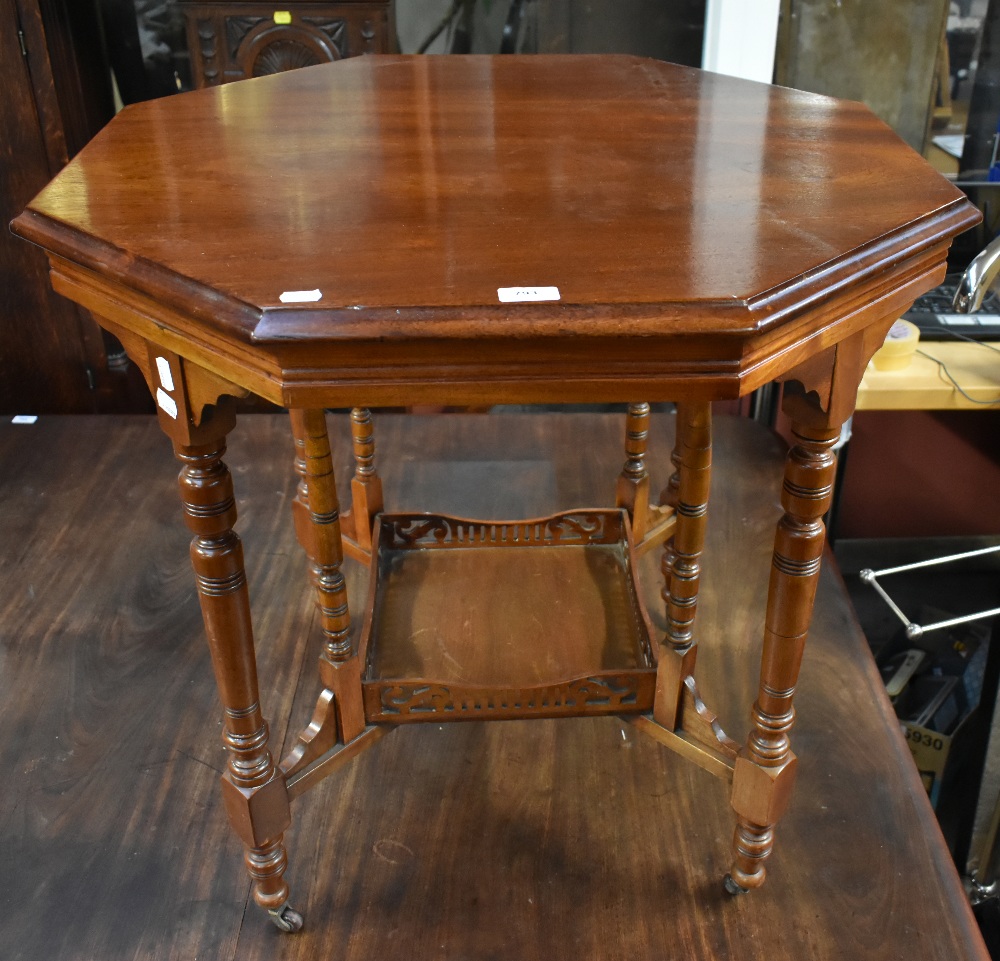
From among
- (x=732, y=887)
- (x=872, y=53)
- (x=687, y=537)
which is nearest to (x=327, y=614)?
(x=687, y=537)

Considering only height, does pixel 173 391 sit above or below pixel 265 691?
above

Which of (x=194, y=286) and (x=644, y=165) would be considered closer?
(x=194, y=286)

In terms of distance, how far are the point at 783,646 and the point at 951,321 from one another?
123 cm

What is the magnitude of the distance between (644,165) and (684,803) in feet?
2.69

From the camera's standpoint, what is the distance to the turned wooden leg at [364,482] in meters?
1.72

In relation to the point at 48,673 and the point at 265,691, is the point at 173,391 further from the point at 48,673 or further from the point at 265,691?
the point at 48,673

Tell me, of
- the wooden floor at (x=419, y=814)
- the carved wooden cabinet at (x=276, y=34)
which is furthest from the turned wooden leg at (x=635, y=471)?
the carved wooden cabinet at (x=276, y=34)

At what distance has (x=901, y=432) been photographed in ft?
8.33

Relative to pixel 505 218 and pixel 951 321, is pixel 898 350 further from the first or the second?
pixel 505 218

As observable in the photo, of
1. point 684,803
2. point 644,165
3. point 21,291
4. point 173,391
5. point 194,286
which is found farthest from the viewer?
point 21,291

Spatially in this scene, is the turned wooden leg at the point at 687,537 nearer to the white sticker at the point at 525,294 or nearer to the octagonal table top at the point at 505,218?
the octagonal table top at the point at 505,218

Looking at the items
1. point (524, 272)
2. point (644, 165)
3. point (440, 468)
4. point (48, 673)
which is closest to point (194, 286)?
point (524, 272)

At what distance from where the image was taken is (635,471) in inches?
67.0

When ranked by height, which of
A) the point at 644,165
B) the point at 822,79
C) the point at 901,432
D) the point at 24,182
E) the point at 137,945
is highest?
the point at 644,165
